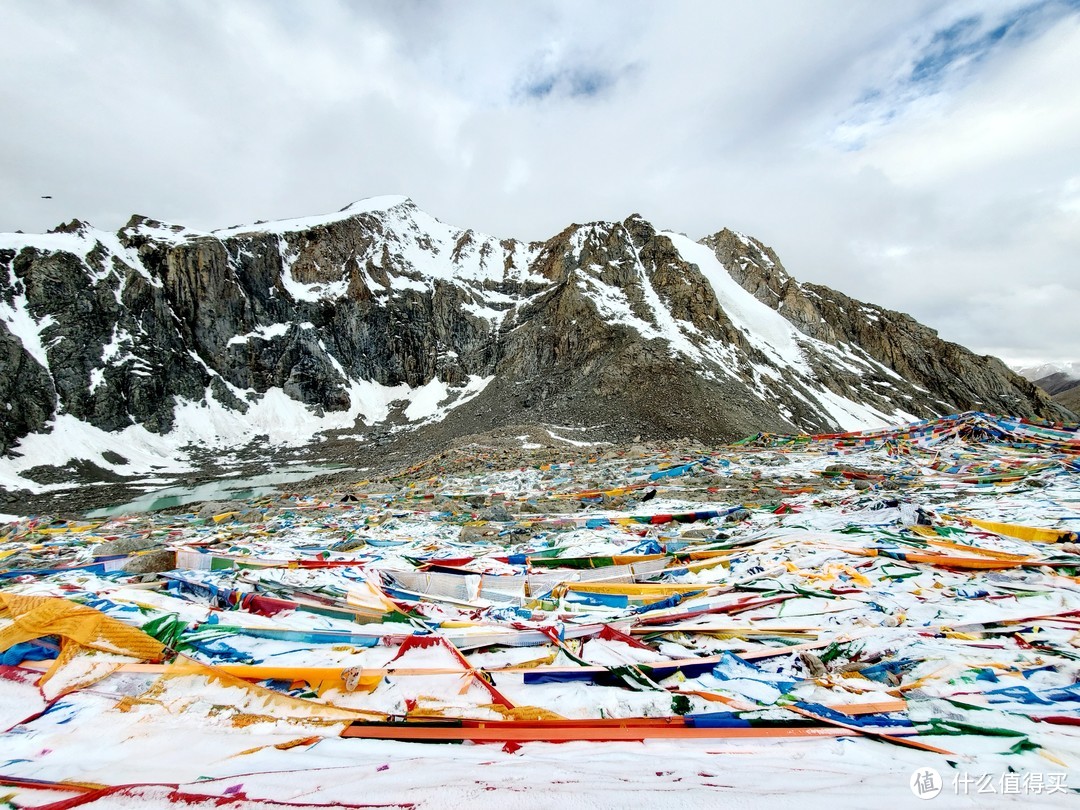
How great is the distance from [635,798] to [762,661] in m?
1.96

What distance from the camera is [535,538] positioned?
806cm

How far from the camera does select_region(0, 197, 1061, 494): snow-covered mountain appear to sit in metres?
43.5

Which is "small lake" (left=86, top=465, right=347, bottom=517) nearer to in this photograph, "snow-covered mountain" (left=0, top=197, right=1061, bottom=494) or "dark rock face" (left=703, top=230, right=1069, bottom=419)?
"snow-covered mountain" (left=0, top=197, right=1061, bottom=494)

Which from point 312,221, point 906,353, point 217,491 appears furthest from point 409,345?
point 906,353

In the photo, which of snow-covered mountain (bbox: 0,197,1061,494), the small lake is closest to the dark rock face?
snow-covered mountain (bbox: 0,197,1061,494)

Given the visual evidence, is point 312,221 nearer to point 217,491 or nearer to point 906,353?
point 217,491

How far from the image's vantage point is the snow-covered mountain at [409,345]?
43531mm

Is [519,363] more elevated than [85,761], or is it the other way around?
[519,363]

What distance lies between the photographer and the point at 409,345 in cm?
6675

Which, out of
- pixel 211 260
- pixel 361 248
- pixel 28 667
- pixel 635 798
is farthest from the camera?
pixel 361 248

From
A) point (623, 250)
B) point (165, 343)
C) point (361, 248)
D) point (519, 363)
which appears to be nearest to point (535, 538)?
point (519, 363)

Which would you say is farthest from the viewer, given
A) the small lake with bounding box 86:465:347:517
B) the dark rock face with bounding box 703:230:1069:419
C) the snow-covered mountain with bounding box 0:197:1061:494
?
the dark rock face with bounding box 703:230:1069:419

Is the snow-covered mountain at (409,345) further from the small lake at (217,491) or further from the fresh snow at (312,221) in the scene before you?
the small lake at (217,491)

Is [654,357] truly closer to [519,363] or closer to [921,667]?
[519,363]
